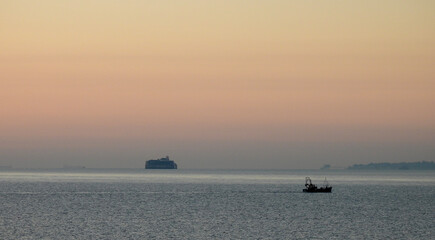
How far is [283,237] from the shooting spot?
102 meters

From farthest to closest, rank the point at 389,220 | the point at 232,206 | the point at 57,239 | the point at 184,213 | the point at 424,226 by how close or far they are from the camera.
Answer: the point at 232,206 < the point at 184,213 < the point at 389,220 < the point at 424,226 < the point at 57,239

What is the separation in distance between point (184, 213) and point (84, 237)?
141 ft

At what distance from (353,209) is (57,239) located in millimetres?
78094

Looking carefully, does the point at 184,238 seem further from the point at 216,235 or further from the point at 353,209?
the point at 353,209

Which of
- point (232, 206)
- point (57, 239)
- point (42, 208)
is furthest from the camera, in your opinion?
point (232, 206)

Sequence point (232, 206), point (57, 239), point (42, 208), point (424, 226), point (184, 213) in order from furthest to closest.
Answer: point (232, 206), point (42, 208), point (184, 213), point (424, 226), point (57, 239)

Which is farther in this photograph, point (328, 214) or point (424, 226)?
point (328, 214)

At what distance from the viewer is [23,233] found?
103 meters

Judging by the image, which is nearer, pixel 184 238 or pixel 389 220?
pixel 184 238

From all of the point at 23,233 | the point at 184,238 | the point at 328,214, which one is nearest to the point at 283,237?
the point at 184,238

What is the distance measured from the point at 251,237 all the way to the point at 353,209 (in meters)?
62.6

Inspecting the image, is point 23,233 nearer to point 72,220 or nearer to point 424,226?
point 72,220

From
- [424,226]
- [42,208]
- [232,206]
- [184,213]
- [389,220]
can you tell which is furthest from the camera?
[232,206]

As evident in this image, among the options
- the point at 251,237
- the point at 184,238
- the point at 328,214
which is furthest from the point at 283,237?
the point at 328,214
